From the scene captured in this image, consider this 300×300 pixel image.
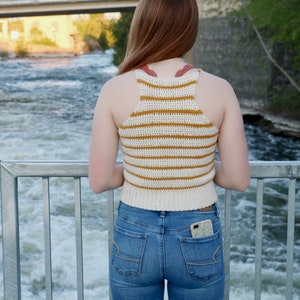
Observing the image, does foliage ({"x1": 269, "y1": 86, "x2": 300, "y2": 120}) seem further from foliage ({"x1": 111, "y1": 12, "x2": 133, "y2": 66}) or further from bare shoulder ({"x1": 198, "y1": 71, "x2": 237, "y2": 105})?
foliage ({"x1": 111, "y1": 12, "x2": 133, "y2": 66})

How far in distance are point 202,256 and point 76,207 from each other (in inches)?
23.5

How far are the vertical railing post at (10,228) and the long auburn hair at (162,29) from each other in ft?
2.42

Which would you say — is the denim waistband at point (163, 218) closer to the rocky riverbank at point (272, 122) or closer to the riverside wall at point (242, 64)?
the rocky riverbank at point (272, 122)

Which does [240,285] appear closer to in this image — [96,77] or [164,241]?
[164,241]

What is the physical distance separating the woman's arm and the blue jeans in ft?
0.33

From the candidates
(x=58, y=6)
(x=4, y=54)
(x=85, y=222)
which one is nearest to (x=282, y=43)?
(x=85, y=222)

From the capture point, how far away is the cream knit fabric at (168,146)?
1.64 meters

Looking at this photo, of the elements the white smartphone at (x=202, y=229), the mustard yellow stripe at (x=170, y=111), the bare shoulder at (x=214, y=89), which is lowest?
the white smartphone at (x=202, y=229)

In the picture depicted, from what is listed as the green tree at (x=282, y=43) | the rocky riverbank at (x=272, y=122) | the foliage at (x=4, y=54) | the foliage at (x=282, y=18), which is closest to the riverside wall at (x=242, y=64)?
the rocky riverbank at (x=272, y=122)

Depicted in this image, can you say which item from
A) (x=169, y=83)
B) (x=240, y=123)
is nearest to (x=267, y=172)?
(x=240, y=123)

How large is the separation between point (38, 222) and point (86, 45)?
7337 centimetres

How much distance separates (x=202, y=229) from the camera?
1709mm

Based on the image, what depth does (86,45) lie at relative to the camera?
8075 cm

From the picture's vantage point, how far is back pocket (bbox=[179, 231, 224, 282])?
1692mm
